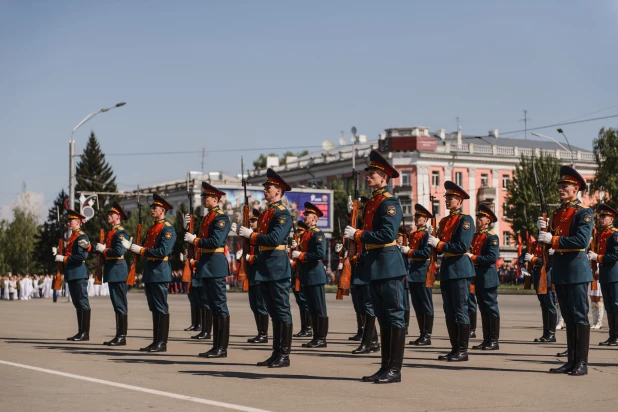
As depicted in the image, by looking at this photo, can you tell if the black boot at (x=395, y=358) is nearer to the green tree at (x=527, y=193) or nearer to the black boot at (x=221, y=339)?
the black boot at (x=221, y=339)

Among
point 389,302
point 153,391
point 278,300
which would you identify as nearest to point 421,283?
point 278,300

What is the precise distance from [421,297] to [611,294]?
2.75 meters

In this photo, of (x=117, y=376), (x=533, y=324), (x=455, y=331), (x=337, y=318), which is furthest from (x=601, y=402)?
(x=337, y=318)

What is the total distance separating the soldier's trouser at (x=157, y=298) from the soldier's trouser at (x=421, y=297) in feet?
12.3

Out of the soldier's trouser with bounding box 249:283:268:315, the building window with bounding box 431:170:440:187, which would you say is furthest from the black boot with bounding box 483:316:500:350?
the building window with bounding box 431:170:440:187

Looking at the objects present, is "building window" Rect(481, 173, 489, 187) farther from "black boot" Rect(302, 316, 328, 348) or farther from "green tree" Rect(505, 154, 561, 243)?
"black boot" Rect(302, 316, 328, 348)

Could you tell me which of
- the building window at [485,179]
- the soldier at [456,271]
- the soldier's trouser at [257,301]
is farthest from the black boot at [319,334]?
the building window at [485,179]

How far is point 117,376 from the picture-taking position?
10.8 m

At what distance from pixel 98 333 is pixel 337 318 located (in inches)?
306

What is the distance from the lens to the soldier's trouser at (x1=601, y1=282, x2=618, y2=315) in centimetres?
1467

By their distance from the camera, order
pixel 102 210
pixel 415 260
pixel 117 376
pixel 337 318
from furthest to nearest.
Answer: pixel 102 210, pixel 337 318, pixel 415 260, pixel 117 376

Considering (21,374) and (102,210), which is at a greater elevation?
(102,210)

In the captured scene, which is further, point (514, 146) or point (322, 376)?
point (514, 146)

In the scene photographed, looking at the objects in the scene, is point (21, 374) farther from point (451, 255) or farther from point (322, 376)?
point (451, 255)
